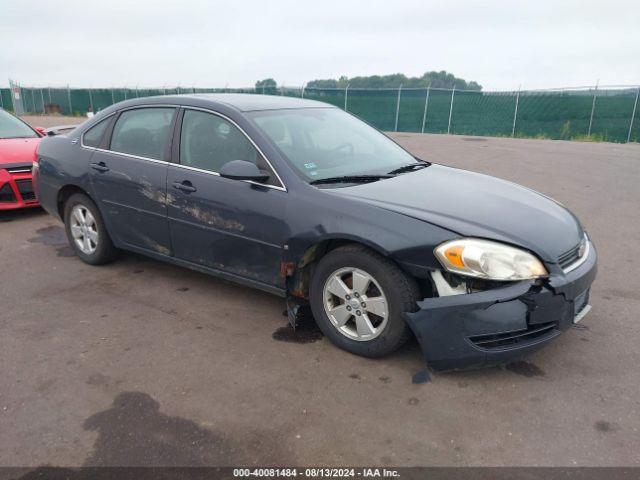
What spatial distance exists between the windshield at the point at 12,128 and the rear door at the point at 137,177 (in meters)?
3.81

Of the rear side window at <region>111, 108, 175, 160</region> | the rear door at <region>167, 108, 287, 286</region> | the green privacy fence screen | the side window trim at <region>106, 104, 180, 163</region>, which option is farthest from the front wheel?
the green privacy fence screen

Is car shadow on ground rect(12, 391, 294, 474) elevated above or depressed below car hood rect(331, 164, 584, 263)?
below

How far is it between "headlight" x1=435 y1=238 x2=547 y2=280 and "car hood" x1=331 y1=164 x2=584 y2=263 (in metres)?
0.07

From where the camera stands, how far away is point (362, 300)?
10.8ft

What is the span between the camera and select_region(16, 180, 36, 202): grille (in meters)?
6.81

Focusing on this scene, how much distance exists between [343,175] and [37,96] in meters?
41.9

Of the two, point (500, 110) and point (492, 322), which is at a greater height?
point (500, 110)

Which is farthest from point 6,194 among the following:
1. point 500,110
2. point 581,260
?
point 500,110

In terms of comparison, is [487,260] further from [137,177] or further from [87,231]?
[87,231]

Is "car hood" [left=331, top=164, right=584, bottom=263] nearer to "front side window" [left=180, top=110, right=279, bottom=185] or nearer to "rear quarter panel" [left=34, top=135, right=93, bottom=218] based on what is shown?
"front side window" [left=180, top=110, right=279, bottom=185]

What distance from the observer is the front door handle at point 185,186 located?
13.1 ft

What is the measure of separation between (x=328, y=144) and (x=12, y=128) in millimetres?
5983

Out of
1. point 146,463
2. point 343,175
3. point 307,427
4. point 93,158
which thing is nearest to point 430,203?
point 343,175

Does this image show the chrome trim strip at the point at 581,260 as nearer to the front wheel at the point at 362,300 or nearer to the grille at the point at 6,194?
the front wheel at the point at 362,300
